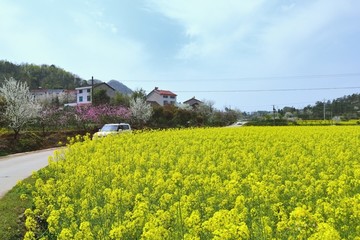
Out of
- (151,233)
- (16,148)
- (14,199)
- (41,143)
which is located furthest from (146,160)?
(41,143)

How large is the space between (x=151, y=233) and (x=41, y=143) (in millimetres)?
28220

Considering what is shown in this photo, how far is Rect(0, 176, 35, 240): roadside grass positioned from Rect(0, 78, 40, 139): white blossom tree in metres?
19.5

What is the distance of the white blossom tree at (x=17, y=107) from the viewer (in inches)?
1174

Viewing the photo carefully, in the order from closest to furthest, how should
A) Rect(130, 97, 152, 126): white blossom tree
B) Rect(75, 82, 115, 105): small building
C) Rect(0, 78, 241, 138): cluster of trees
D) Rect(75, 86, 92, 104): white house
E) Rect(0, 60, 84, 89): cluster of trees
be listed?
Rect(0, 78, 241, 138): cluster of trees < Rect(130, 97, 152, 126): white blossom tree < Rect(75, 86, 92, 104): white house < Rect(75, 82, 115, 105): small building < Rect(0, 60, 84, 89): cluster of trees

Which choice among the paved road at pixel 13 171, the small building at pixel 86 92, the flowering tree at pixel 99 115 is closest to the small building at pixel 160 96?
the small building at pixel 86 92

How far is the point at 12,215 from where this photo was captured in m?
9.40

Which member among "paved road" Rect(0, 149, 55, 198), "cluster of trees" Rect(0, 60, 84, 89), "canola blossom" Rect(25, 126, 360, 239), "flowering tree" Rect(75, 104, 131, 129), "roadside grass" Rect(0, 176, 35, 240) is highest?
"cluster of trees" Rect(0, 60, 84, 89)

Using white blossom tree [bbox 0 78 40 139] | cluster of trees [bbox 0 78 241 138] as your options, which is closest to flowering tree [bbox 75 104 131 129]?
cluster of trees [bbox 0 78 241 138]

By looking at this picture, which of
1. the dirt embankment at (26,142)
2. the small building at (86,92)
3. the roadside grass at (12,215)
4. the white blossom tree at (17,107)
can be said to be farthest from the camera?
the small building at (86,92)

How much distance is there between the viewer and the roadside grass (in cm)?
844

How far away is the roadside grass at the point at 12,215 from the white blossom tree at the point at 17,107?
19.5 metres

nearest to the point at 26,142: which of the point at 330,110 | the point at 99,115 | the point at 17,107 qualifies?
the point at 17,107

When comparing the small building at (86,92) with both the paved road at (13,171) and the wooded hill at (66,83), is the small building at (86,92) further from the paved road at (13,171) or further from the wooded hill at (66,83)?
the paved road at (13,171)

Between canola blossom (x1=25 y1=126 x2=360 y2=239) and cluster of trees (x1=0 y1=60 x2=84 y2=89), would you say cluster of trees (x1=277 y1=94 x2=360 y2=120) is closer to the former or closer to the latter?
cluster of trees (x1=0 y1=60 x2=84 y2=89)
